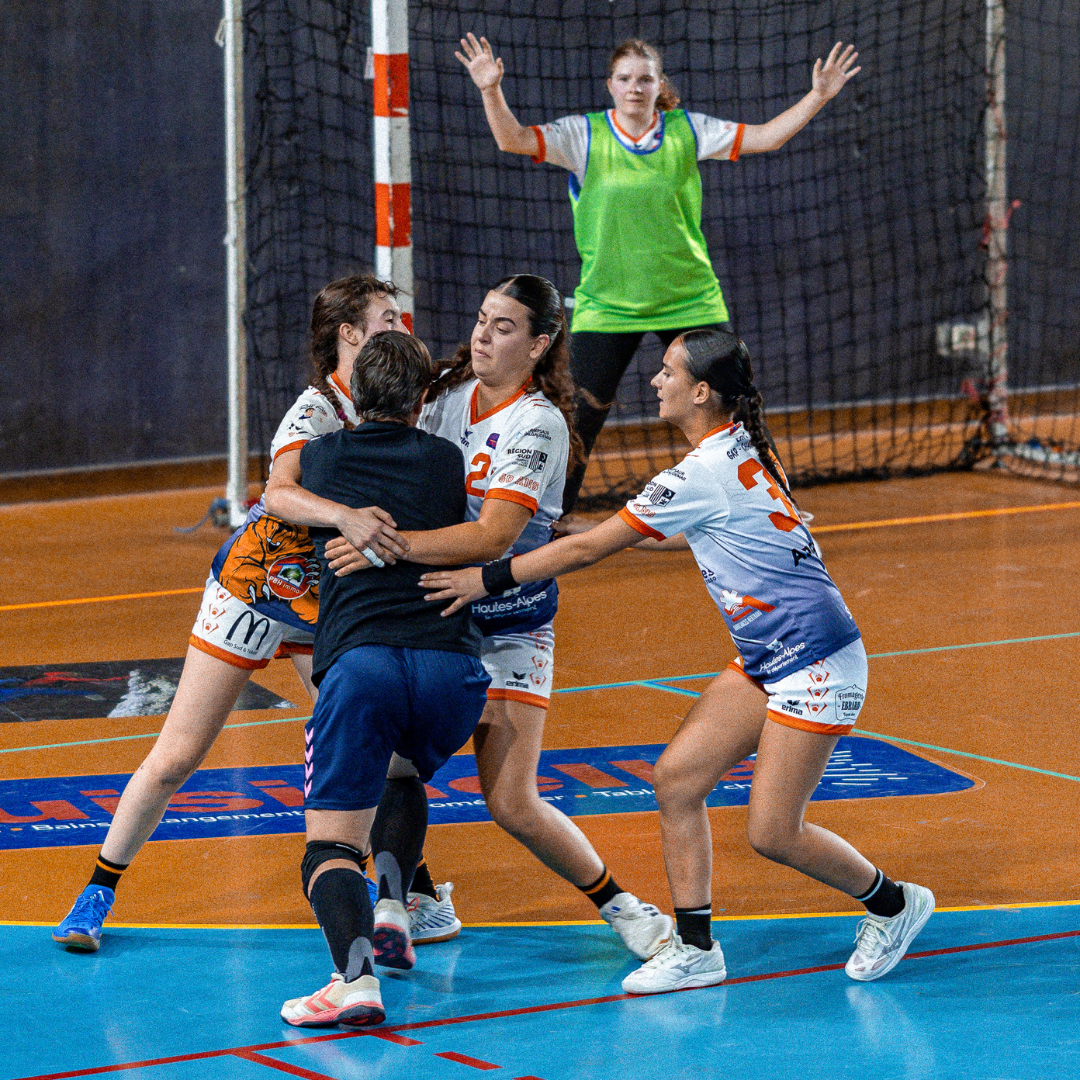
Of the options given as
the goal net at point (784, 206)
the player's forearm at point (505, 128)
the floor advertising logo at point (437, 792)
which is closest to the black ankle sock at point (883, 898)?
the floor advertising logo at point (437, 792)

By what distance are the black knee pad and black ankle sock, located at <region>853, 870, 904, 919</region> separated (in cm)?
112

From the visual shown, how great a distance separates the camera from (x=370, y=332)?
Answer: 4.02m

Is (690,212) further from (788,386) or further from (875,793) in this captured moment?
(788,386)

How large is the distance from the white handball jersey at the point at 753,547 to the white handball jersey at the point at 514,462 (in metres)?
0.22

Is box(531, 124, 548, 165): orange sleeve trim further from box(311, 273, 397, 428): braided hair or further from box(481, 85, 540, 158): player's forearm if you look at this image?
box(311, 273, 397, 428): braided hair

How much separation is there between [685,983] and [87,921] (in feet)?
4.36

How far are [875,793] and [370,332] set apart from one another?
2.08 meters

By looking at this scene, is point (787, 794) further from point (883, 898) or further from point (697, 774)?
point (883, 898)

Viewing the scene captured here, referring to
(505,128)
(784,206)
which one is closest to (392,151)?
(505,128)

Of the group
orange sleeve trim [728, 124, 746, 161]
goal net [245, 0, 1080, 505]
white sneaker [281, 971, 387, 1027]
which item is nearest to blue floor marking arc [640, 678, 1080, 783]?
white sneaker [281, 971, 387, 1027]

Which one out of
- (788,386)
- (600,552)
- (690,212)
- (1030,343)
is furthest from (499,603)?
(1030,343)

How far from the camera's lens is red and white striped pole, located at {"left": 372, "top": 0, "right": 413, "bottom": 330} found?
6332 millimetres

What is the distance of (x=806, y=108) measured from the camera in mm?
7316

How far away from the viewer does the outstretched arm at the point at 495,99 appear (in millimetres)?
6477
